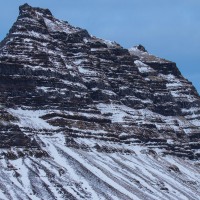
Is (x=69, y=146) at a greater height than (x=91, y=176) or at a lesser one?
greater

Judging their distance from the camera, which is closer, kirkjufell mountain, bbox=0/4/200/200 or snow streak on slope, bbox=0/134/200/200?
snow streak on slope, bbox=0/134/200/200

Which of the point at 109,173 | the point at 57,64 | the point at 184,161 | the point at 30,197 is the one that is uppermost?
the point at 57,64

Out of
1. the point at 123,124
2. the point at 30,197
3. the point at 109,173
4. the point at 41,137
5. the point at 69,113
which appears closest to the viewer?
the point at 30,197

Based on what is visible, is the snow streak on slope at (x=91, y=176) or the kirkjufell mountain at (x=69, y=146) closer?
the snow streak on slope at (x=91, y=176)

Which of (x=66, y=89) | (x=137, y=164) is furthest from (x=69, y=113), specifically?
(x=137, y=164)

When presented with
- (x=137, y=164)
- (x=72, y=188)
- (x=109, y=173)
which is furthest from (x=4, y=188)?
(x=137, y=164)

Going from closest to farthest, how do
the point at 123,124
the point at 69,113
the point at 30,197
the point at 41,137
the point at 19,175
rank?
the point at 30,197
the point at 19,175
the point at 41,137
the point at 69,113
the point at 123,124

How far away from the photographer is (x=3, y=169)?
131250 millimetres

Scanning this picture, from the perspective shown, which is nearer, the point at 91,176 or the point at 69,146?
the point at 91,176

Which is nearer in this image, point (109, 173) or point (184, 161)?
point (109, 173)

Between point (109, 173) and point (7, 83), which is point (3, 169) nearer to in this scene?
point (109, 173)

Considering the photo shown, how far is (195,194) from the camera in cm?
15962

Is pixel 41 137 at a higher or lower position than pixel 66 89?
lower

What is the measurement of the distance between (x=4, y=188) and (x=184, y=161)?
87160 mm
